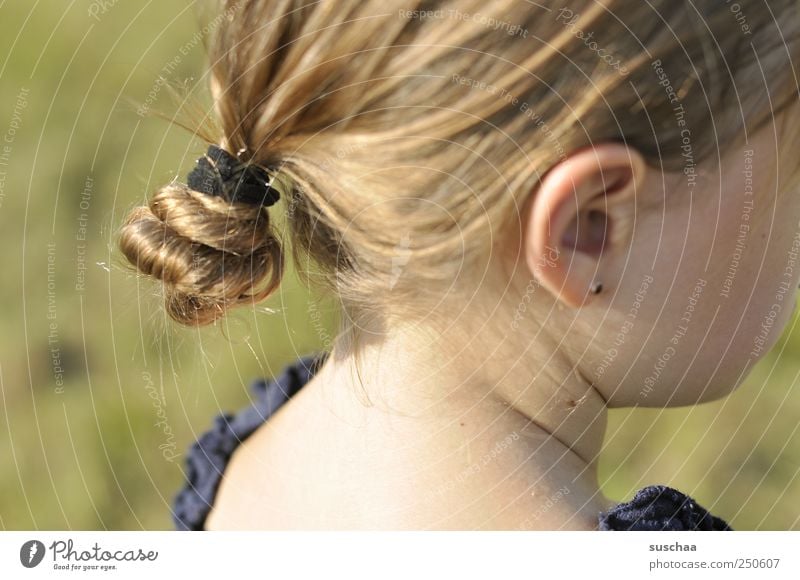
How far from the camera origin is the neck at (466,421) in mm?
698

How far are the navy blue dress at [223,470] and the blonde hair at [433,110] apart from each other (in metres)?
0.18

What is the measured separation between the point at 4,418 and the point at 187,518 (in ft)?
2.29

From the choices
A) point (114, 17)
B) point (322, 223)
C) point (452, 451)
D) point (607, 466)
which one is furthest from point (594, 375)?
point (114, 17)

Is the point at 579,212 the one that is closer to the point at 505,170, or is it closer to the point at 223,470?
the point at 505,170

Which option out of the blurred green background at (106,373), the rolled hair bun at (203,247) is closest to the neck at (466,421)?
the rolled hair bun at (203,247)

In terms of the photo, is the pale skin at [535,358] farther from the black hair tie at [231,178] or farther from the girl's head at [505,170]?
the black hair tie at [231,178]

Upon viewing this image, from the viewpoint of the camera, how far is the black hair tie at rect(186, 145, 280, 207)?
676mm

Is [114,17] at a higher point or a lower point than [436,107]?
higher

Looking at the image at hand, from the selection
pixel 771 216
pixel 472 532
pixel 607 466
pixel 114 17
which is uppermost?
pixel 114 17

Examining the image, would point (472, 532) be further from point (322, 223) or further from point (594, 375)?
point (322, 223)

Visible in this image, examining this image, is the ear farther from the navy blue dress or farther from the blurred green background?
the blurred green background

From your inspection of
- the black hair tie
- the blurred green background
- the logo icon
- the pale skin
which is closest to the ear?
the pale skin

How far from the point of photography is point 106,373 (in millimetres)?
1440

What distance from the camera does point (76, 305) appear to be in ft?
4.80
